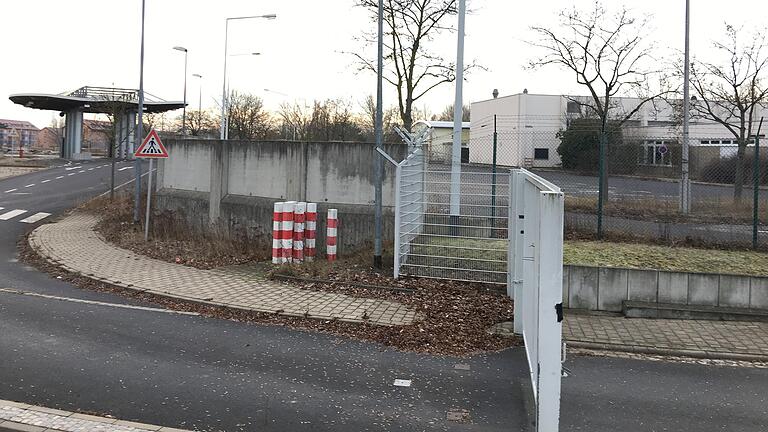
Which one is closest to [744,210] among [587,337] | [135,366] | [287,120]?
[587,337]

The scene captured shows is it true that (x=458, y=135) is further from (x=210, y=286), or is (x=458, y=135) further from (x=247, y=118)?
(x=247, y=118)

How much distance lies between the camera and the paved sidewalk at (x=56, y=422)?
447 cm

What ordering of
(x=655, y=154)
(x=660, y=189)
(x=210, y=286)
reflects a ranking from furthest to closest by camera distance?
(x=655, y=154) < (x=660, y=189) < (x=210, y=286)

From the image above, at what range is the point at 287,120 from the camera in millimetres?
52125

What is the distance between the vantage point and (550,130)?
41594 millimetres

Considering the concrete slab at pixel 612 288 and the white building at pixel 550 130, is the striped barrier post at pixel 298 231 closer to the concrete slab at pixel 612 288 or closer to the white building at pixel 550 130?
the white building at pixel 550 130

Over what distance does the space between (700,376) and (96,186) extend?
94.1ft

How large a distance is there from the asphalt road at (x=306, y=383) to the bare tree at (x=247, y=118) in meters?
37.5

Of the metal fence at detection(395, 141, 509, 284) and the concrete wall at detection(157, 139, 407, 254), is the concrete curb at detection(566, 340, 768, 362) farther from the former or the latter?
the concrete wall at detection(157, 139, 407, 254)

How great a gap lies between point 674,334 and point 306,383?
15.8 ft

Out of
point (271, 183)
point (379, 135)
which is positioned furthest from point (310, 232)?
point (271, 183)

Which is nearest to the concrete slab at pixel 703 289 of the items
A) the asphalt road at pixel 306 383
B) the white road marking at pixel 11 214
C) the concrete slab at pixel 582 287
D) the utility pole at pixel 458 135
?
the concrete slab at pixel 582 287

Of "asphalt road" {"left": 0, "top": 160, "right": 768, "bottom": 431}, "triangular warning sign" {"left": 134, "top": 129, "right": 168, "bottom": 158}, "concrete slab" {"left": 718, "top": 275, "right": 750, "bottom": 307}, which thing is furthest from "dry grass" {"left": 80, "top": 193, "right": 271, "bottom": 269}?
"concrete slab" {"left": 718, "top": 275, "right": 750, "bottom": 307}

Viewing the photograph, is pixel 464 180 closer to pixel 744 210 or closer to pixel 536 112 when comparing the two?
pixel 744 210
